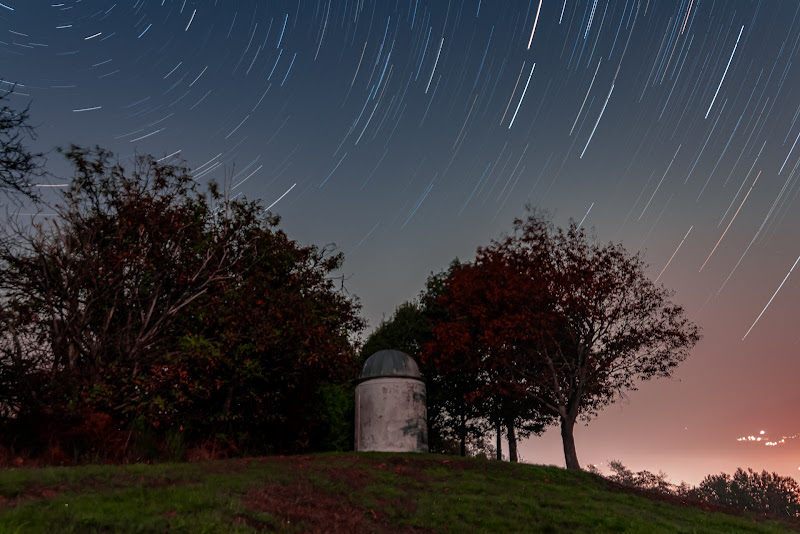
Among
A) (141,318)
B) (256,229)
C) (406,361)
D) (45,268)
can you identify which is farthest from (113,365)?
(406,361)

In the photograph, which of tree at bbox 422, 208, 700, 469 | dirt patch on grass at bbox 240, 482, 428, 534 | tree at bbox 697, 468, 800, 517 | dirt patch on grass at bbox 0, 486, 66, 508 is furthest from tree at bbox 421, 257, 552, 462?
tree at bbox 697, 468, 800, 517

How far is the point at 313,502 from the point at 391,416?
1471cm

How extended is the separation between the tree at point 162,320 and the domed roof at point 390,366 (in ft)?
6.42

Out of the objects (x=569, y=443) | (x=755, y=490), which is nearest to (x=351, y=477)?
(x=569, y=443)

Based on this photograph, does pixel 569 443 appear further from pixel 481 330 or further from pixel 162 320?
pixel 162 320

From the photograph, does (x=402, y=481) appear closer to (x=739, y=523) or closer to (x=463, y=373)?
(x=739, y=523)

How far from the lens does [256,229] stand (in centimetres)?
2411

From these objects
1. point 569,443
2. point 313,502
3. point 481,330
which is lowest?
point 313,502

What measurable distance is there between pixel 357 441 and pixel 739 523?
16.6 metres

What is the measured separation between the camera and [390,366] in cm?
2680

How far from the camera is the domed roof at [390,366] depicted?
2659 centimetres

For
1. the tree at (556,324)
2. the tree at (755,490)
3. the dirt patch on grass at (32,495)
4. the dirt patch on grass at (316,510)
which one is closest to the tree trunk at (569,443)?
the tree at (556,324)

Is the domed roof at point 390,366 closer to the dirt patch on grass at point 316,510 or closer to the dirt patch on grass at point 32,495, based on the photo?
the dirt patch on grass at point 316,510

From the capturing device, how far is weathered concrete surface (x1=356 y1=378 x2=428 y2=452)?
2538 centimetres
